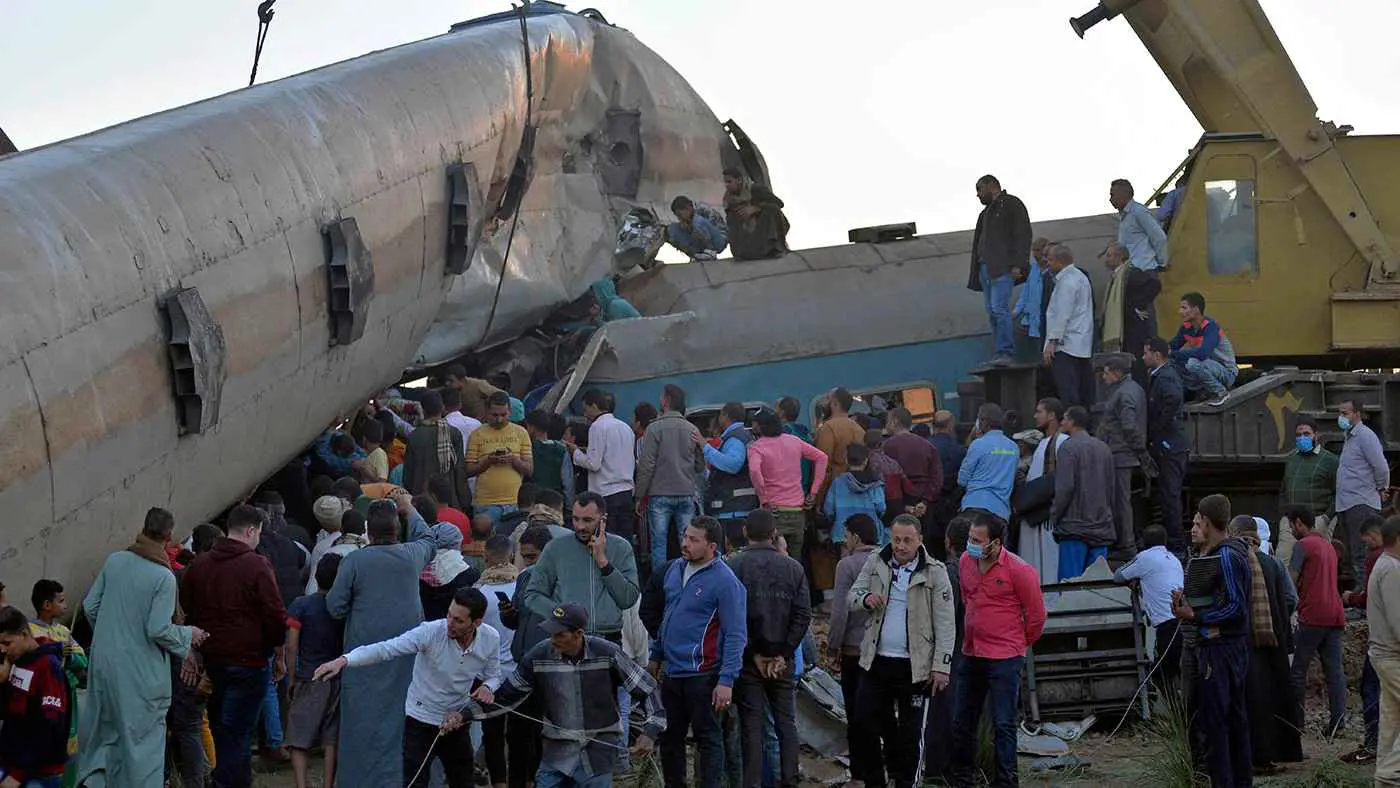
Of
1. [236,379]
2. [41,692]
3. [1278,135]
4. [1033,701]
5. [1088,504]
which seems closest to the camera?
[41,692]

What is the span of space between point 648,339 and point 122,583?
9.35 meters

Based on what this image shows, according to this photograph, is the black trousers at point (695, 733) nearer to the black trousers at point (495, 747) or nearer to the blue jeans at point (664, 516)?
the black trousers at point (495, 747)

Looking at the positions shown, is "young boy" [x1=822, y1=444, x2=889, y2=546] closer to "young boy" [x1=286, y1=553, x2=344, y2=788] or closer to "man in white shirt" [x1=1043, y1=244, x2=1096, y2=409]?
"man in white shirt" [x1=1043, y1=244, x2=1096, y2=409]

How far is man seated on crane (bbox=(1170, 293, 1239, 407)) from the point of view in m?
18.0

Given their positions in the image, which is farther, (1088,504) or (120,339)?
(1088,504)

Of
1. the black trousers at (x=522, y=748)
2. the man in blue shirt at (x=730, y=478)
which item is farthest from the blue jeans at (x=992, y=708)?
the man in blue shirt at (x=730, y=478)

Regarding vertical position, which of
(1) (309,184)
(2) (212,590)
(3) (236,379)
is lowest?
(2) (212,590)

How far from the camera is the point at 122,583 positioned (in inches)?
434

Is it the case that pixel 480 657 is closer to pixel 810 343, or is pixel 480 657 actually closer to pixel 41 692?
pixel 41 692

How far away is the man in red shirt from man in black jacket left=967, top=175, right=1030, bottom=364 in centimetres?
557

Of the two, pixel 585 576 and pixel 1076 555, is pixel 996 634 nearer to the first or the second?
pixel 585 576

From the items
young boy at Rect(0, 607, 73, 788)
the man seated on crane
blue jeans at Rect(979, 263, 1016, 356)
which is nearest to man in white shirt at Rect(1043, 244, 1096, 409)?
the man seated on crane

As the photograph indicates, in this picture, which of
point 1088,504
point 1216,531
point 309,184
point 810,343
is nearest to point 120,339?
point 309,184

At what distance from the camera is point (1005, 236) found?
19.7 meters
